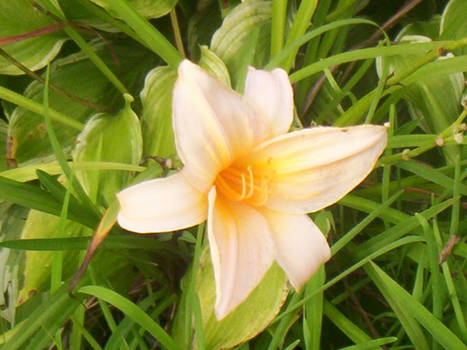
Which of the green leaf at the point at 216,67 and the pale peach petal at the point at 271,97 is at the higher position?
the pale peach petal at the point at 271,97

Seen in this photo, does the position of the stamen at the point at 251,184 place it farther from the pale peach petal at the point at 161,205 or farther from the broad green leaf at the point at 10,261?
the broad green leaf at the point at 10,261

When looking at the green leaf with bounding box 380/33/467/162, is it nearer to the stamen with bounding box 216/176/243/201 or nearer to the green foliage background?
the green foliage background

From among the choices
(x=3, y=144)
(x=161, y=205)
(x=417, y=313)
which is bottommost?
(x=417, y=313)

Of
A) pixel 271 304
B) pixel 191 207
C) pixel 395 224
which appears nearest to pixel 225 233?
pixel 191 207

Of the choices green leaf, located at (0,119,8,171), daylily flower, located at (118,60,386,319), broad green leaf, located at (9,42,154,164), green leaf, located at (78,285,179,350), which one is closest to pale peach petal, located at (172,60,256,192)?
daylily flower, located at (118,60,386,319)

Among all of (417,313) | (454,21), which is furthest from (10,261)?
(454,21)

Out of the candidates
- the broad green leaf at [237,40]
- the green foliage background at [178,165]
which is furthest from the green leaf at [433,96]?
the broad green leaf at [237,40]

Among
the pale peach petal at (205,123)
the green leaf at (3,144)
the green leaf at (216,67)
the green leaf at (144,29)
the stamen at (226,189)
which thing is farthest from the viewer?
the green leaf at (3,144)

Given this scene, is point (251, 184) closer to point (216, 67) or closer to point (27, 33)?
point (216, 67)
